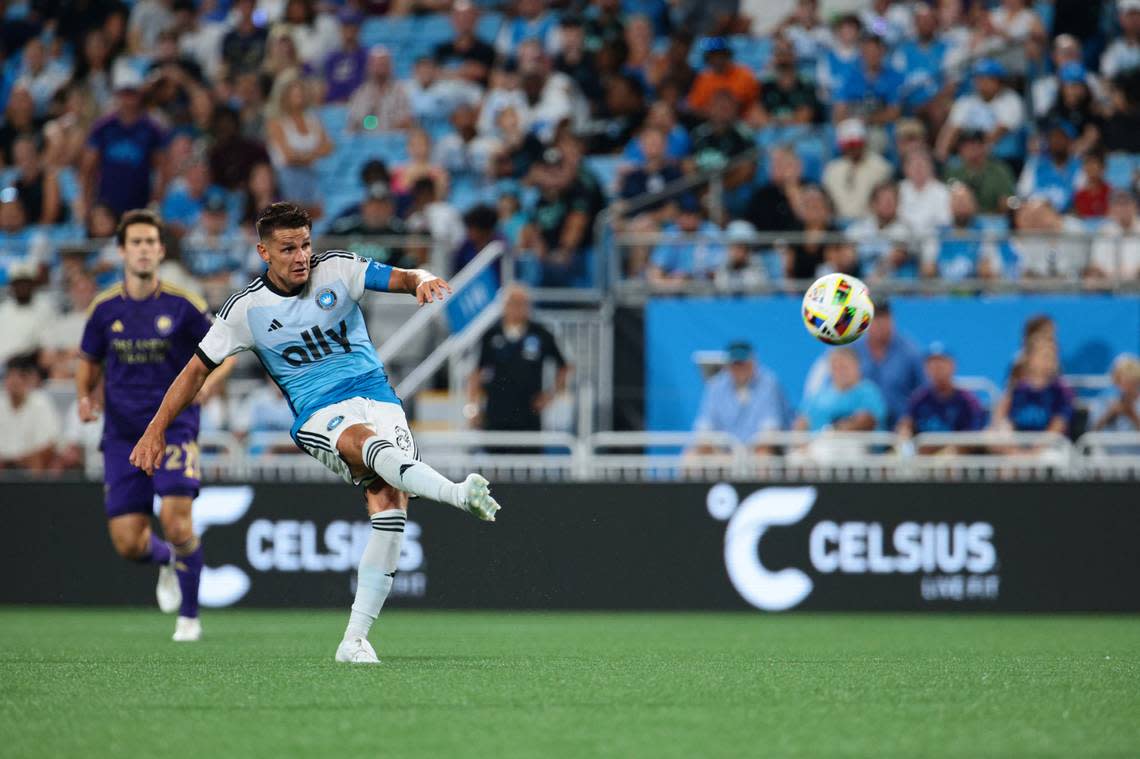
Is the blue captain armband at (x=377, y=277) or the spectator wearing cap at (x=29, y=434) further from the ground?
the blue captain armband at (x=377, y=277)

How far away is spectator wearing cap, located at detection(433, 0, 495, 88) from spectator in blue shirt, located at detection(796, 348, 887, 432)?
24.2ft

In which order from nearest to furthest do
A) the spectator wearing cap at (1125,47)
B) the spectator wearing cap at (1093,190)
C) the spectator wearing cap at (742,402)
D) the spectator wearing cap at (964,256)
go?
1. the spectator wearing cap at (742,402)
2. the spectator wearing cap at (964,256)
3. the spectator wearing cap at (1093,190)
4. the spectator wearing cap at (1125,47)

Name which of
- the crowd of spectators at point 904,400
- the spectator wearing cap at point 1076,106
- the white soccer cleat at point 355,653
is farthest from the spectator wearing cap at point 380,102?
the white soccer cleat at point 355,653

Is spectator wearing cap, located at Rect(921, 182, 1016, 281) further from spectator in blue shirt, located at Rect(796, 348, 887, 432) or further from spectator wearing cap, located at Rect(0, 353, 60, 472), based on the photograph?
spectator wearing cap, located at Rect(0, 353, 60, 472)

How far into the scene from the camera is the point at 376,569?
8758mm

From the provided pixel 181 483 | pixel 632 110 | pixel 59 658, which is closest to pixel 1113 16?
pixel 632 110

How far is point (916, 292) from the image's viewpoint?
54.5 ft

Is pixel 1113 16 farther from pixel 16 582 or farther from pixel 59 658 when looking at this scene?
pixel 59 658

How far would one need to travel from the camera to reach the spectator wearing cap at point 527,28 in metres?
21.6

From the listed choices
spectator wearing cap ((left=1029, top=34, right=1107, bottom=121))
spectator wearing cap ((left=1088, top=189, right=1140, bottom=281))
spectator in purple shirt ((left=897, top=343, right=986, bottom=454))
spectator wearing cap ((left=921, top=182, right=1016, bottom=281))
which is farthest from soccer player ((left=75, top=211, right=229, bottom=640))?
spectator wearing cap ((left=1029, top=34, right=1107, bottom=121))

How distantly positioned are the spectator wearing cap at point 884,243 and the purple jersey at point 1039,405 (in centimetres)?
200

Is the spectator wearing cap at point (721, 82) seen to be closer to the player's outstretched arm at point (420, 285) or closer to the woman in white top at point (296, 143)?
the woman in white top at point (296, 143)

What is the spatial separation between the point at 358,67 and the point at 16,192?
444cm

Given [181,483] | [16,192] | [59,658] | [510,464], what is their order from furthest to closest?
[16,192]
[510,464]
[181,483]
[59,658]
